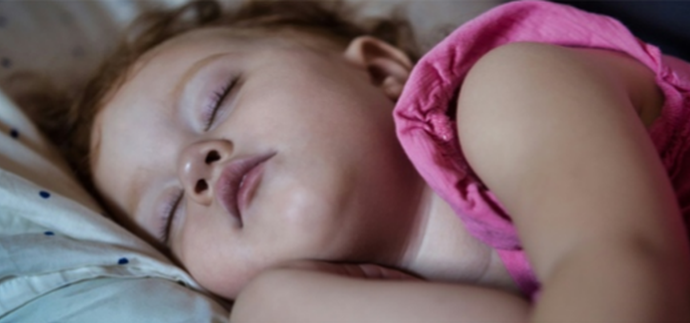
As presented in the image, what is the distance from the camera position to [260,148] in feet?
2.41

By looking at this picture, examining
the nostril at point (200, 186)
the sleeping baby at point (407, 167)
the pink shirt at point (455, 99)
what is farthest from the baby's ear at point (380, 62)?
the nostril at point (200, 186)

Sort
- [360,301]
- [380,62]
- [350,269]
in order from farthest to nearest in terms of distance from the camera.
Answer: [380,62]
[350,269]
[360,301]

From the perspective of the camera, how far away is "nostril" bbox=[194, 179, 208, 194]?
0.76 m

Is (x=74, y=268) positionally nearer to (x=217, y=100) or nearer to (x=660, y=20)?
(x=217, y=100)

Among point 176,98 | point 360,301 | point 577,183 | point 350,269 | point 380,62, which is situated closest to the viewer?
point 577,183

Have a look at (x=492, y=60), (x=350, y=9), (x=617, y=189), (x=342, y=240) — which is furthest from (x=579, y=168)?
(x=350, y=9)

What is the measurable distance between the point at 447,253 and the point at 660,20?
0.49 metres

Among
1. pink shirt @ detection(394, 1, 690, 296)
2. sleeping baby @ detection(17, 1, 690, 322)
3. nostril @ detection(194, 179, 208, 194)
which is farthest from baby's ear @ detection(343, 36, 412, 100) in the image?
nostril @ detection(194, 179, 208, 194)

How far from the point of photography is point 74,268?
30.0 inches

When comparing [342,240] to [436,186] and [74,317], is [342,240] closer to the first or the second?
[436,186]

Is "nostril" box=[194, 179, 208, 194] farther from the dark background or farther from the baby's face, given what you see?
the dark background

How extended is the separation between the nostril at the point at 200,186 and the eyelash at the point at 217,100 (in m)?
0.08

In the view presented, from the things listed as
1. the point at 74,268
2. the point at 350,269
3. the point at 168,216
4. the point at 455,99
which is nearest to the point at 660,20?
the point at 455,99

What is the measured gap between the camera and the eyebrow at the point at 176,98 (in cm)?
85
